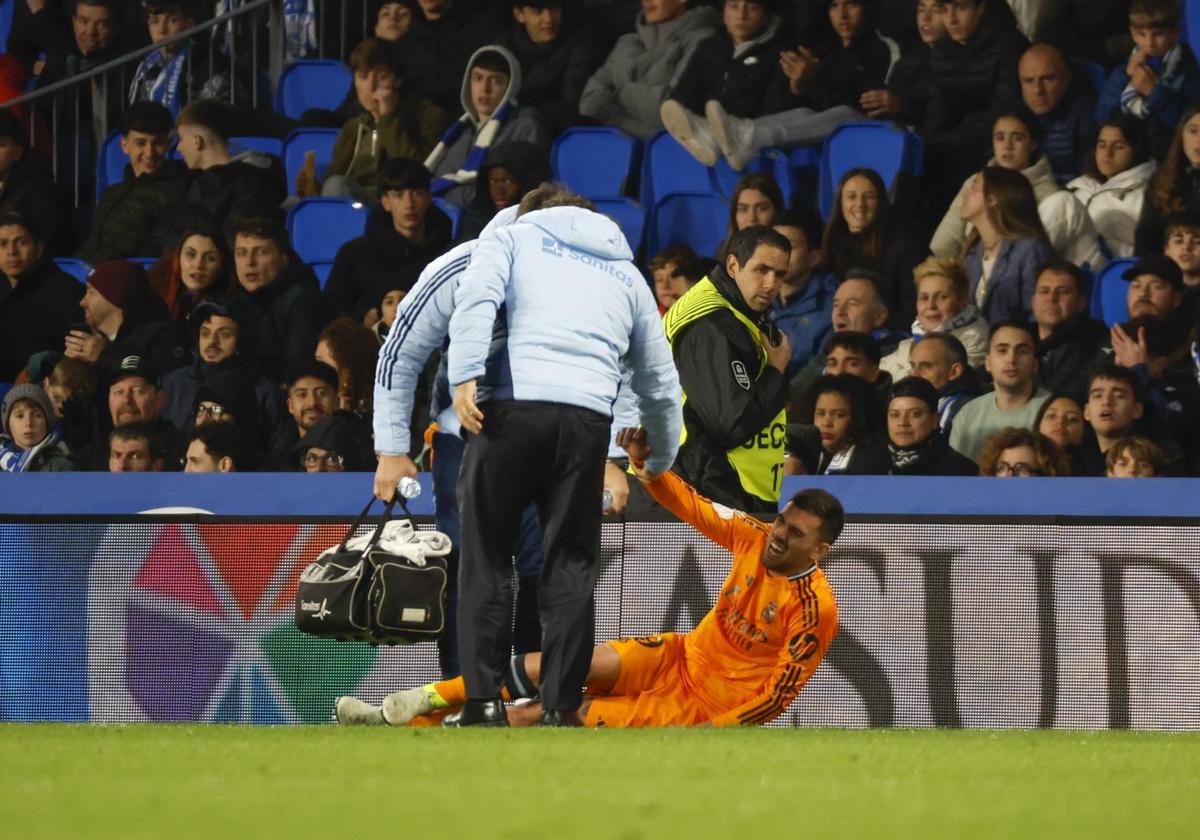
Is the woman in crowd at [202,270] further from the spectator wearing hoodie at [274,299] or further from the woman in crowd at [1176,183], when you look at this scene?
the woman in crowd at [1176,183]

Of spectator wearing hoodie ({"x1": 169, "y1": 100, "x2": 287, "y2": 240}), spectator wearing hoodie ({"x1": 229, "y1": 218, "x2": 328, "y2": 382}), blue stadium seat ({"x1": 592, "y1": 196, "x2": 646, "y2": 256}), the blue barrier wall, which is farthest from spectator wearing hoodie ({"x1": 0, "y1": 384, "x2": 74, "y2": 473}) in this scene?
blue stadium seat ({"x1": 592, "y1": 196, "x2": 646, "y2": 256})

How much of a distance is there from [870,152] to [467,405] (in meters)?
6.19

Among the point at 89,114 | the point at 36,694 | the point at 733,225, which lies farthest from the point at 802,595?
the point at 89,114

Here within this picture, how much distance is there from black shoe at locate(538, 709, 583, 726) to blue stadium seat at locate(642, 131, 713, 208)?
635cm

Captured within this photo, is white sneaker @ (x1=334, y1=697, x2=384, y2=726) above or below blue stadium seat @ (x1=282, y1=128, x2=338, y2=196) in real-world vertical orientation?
below

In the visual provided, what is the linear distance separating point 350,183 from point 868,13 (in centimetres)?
334

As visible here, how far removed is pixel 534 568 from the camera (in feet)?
21.4

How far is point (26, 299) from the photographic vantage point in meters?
12.3

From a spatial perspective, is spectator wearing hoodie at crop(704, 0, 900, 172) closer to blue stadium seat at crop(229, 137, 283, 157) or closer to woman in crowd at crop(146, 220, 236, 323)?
woman in crowd at crop(146, 220, 236, 323)

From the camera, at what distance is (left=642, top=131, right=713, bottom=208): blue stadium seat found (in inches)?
477

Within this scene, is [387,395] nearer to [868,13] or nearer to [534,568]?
[534,568]

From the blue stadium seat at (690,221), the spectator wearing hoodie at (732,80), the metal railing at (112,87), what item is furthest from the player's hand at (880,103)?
the metal railing at (112,87)

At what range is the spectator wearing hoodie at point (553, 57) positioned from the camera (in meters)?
12.9

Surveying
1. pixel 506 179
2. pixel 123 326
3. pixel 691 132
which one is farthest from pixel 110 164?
pixel 691 132
